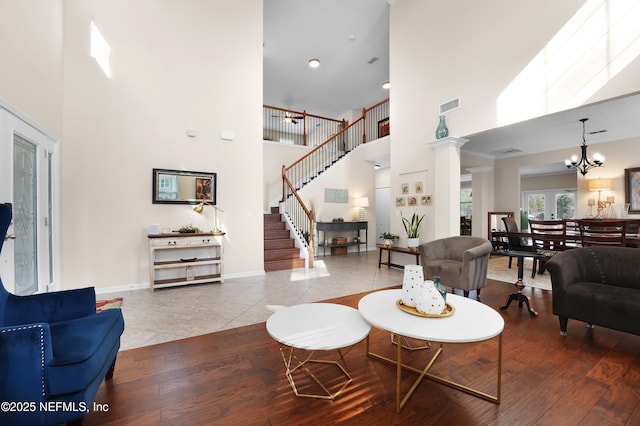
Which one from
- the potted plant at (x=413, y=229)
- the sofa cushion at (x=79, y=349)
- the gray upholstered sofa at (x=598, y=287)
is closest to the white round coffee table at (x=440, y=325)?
the gray upholstered sofa at (x=598, y=287)

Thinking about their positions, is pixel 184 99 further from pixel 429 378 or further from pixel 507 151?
pixel 507 151

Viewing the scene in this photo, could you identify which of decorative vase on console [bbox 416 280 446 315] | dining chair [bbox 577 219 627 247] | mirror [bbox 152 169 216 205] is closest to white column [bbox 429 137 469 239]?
dining chair [bbox 577 219 627 247]

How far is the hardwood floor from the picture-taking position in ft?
5.53

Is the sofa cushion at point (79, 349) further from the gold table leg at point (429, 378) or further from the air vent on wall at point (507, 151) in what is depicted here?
the air vent on wall at point (507, 151)

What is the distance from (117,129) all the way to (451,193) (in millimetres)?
5716

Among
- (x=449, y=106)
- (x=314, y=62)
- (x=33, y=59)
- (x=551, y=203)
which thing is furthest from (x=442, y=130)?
(x=551, y=203)

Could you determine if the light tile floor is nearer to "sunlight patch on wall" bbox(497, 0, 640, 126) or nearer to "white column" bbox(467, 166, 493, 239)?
"sunlight patch on wall" bbox(497, 0, 640, 126)

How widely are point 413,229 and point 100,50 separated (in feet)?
20.2

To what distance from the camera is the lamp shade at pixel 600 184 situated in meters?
6.69

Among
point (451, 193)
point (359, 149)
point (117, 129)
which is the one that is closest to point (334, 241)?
point (359, 149)

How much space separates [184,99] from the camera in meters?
5.02

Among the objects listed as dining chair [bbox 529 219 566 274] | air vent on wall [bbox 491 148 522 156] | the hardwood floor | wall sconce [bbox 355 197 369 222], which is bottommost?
the hardwood floor

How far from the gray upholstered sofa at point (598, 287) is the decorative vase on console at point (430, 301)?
174 cm

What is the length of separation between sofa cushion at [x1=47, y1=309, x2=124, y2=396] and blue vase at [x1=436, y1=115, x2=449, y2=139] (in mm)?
5223
